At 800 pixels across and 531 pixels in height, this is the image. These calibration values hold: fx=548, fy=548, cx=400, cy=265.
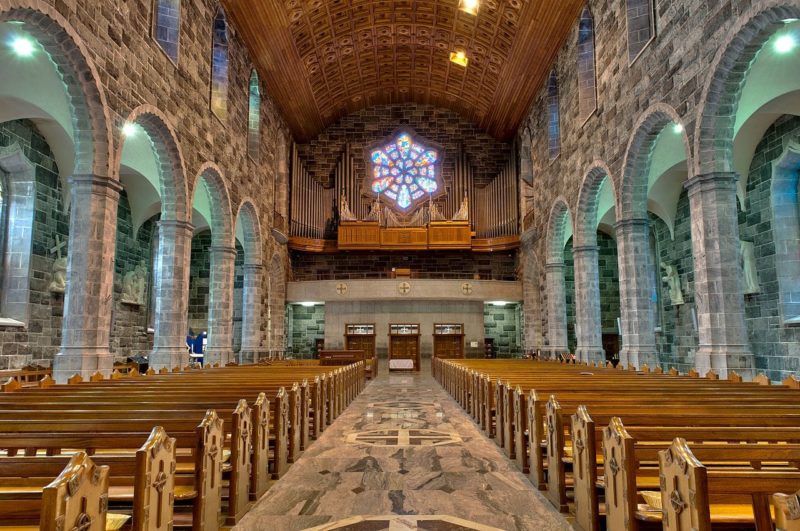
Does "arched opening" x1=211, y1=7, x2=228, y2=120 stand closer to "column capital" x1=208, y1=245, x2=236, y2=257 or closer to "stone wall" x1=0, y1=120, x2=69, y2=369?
"column capital" x1=208, y1=245, x2=236, y2=257

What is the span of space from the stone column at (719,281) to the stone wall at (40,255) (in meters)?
12.8

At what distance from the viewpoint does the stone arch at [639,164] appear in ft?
33.6

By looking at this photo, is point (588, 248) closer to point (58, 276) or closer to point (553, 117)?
point (553, 117)

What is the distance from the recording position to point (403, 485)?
447cm

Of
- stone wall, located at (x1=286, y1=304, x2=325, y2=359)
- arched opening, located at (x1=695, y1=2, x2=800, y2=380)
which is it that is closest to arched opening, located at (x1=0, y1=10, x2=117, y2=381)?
arched opening, located at (x1=695, y1=2, x2=800, y2=380)

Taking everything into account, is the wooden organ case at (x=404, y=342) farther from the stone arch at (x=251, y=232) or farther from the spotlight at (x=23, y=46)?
the spotlight at (x=23, y=46)

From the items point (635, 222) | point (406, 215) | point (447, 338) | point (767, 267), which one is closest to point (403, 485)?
point (635, 222)

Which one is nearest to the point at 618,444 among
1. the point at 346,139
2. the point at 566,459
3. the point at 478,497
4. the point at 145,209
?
the point at 566,459

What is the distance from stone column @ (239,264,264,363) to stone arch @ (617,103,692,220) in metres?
11.3

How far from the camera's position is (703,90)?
8273 mm

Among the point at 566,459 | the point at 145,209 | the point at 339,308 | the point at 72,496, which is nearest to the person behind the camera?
the point at 72,496

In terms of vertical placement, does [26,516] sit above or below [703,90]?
below

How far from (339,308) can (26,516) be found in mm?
19404

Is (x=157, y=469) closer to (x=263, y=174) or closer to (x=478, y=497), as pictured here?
(x=478, y=497)
